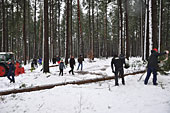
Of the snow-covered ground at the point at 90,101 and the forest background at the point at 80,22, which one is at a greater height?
the forest background at the point at 80,22

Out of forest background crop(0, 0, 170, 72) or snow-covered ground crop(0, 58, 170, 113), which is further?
forest background crop(0, 0, 170, 72)

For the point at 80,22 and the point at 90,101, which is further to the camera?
the point at 80,22

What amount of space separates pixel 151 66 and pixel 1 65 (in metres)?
12.3

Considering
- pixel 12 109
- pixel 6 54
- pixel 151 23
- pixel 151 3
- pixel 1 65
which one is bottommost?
pixel 12 109

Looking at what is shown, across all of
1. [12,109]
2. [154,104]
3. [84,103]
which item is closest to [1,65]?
[12,109]

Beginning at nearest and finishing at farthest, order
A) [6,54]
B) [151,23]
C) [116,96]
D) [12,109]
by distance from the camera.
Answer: [12,109], [116,96], [151,23], [6,54]

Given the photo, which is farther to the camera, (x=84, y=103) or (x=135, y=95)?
(x=135, y=95)

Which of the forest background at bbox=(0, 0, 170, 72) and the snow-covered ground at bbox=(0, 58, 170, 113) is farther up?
the forest background at bbox=(0, 0, 170, 72)

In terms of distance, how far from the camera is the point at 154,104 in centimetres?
446

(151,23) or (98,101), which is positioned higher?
(151,23)

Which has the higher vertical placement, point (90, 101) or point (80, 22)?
point (80, 22)

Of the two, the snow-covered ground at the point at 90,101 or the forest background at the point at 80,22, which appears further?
the forest background at the point at 80,22

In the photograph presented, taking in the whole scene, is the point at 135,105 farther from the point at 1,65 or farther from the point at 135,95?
the point at 1,65

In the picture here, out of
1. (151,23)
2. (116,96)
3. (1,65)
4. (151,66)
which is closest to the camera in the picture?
(116,96)
